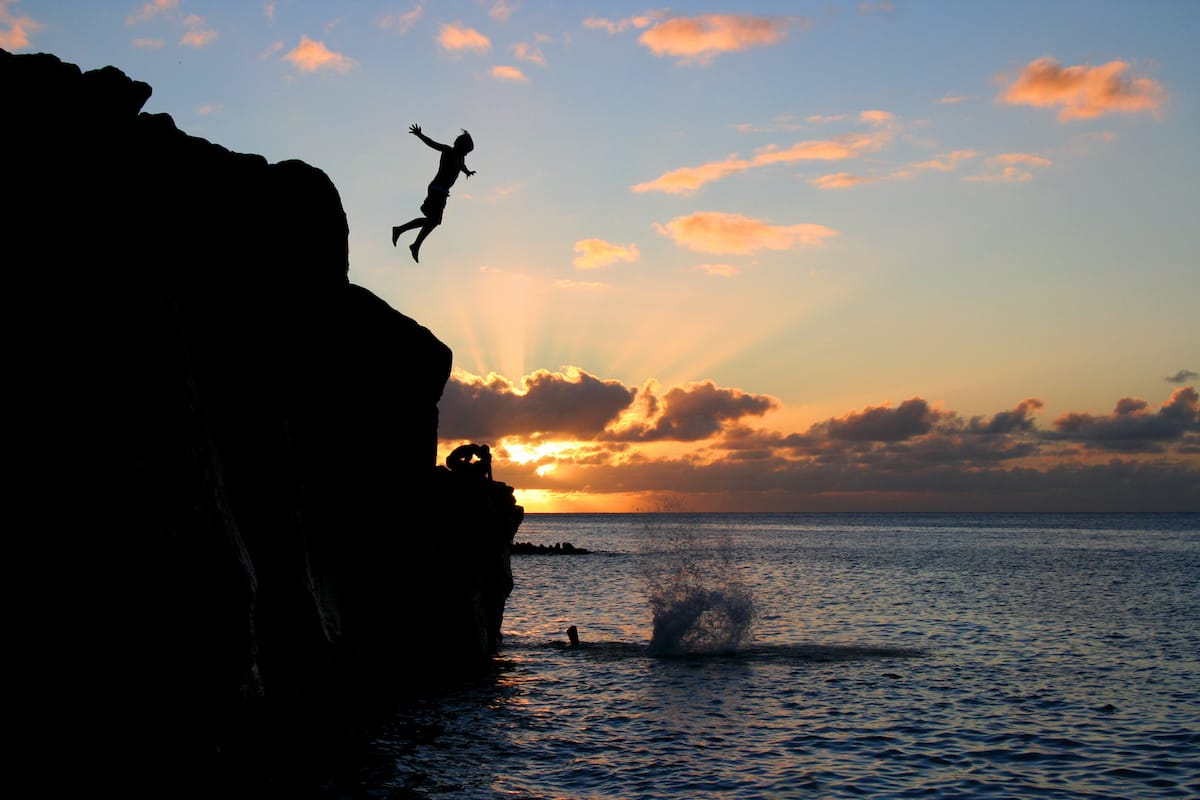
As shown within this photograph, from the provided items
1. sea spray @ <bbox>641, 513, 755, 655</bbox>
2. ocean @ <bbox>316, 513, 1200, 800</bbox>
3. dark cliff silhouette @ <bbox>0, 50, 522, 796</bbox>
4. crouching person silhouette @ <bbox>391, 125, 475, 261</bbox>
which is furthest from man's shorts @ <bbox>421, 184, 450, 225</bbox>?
sea spray @ <bbox>641, 513, 755, 655</bbox>

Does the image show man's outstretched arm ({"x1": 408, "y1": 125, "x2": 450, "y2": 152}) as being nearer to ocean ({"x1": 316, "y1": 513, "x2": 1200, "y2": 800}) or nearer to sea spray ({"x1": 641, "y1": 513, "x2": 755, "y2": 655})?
ocean ({"x1": 316, "y1": 513, "x2": 1200, "y2": 800})

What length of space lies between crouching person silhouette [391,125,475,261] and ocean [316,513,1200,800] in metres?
10.6

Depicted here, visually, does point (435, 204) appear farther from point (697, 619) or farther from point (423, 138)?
point (697, 619)

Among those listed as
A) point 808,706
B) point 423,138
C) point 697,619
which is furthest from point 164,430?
point 697,619

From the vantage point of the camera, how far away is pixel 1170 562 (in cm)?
10025

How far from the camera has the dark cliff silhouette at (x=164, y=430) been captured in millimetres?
11875

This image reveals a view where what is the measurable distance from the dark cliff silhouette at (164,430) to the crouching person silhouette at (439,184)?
3.87 metres

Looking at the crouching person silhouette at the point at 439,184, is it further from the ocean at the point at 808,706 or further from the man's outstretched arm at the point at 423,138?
the ocean at the point at 808,706

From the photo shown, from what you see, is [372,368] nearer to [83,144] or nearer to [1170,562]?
[83,144]

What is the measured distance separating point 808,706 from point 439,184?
17623 mm

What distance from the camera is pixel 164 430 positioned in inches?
→ 506

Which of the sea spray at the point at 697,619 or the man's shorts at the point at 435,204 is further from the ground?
the man's shorts at the point at 435,204

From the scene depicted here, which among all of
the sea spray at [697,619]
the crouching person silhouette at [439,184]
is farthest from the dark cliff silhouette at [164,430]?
the sea spray at [697,619]

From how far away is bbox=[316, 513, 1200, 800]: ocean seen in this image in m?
19.1
